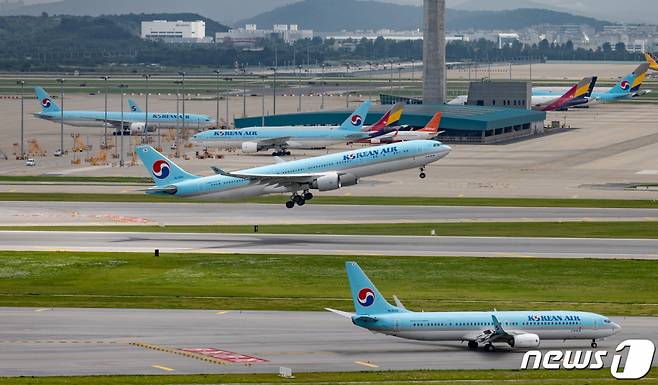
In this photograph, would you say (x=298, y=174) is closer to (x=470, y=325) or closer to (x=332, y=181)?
(x=332, y=181)

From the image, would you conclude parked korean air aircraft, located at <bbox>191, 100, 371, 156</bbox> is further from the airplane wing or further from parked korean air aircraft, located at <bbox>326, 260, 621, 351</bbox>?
parked korean air aircraft, located at <bbox>326, 260, 621, 351</bbox>

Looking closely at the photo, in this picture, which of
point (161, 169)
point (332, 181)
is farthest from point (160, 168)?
point (332, 181)

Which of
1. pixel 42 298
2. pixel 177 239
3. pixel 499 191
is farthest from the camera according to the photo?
pixel 499 191

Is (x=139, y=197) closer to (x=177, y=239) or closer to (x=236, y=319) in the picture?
(x=177, y=239)

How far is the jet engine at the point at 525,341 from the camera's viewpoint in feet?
224

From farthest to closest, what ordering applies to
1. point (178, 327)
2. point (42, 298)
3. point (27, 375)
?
point (42, 298), point (178, 327), point (27, 375)

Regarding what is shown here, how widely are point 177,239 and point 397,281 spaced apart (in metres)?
25.6

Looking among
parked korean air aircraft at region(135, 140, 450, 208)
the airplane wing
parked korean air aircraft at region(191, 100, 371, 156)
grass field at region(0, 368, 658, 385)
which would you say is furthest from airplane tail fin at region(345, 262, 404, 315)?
parked korean air aircraft at region(191, 100, 371, 156)

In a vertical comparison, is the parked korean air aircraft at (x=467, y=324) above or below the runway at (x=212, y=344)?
above

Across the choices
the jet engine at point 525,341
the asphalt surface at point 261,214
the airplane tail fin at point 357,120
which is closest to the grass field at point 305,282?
the jet engine at point 525,341

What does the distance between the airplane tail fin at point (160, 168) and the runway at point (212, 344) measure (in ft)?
105

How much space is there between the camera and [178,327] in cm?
7475

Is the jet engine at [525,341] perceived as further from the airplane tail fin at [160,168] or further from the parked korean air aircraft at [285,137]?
the parked korean air aircraft at [285,137]

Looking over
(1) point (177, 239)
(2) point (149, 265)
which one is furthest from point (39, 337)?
(1) point (177, 239)
